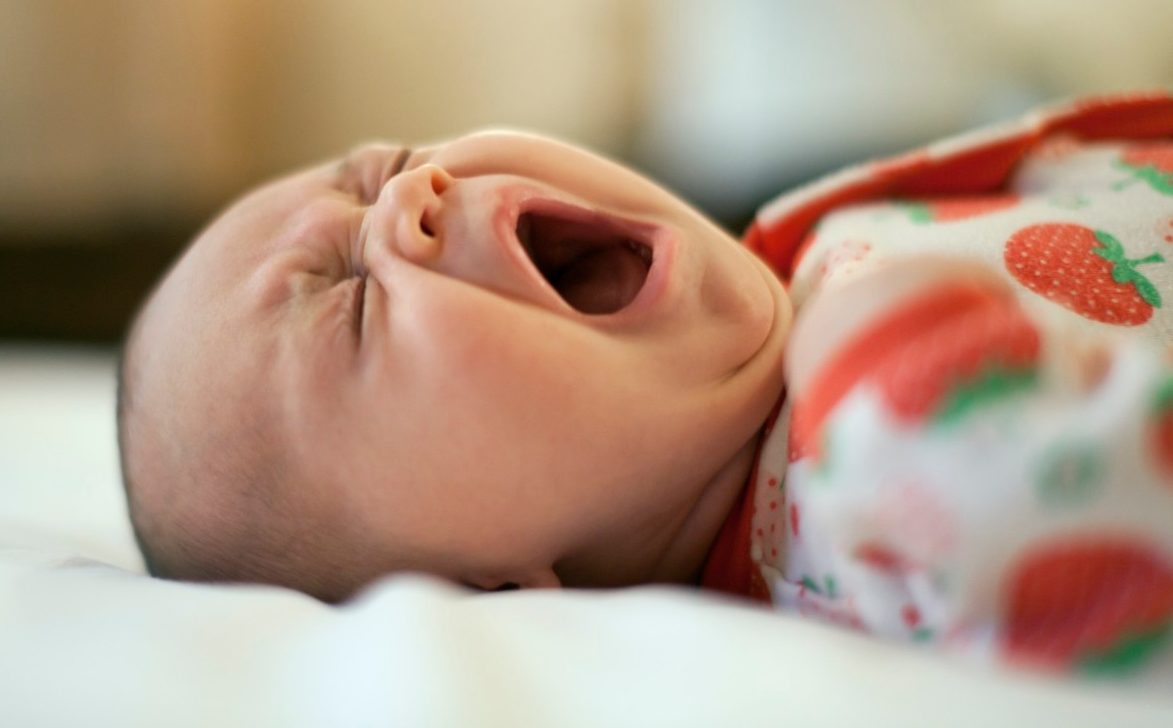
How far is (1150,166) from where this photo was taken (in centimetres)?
91

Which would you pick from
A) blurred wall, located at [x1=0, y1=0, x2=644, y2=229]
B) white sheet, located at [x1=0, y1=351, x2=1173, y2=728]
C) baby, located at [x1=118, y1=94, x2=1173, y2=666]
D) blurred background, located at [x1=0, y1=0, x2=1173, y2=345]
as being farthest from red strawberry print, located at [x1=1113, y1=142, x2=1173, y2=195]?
blurred wall, located at [x1=0, y1=0, x2=644, y2=229]

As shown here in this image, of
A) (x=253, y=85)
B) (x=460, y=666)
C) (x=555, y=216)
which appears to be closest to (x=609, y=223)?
(x=555, y=216)

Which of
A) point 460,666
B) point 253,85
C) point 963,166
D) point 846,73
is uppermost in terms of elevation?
point 963,166

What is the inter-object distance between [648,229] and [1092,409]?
387 millimetres

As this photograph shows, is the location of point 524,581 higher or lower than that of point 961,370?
lower

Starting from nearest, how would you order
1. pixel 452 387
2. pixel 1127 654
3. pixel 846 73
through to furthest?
pixel 1127 654 < pixel 452 387 < pixel 846 73

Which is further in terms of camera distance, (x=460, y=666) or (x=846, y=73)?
(x=846, y=73)

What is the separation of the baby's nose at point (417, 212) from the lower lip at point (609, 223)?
5cm

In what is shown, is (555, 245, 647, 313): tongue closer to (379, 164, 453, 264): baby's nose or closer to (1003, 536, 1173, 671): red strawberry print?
(379, 164, 453, 264): baby's nose

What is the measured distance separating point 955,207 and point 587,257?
1.19ft

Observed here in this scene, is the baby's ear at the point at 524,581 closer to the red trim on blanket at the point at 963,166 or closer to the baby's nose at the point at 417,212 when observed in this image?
the baby's nose at the point at 417,212

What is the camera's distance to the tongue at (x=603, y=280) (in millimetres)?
813

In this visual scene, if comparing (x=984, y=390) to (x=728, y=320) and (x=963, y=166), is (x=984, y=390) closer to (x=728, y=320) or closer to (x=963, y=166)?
(x=728, y=320)

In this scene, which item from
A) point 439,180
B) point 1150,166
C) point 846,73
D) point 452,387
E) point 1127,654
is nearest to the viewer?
point 1127,654
